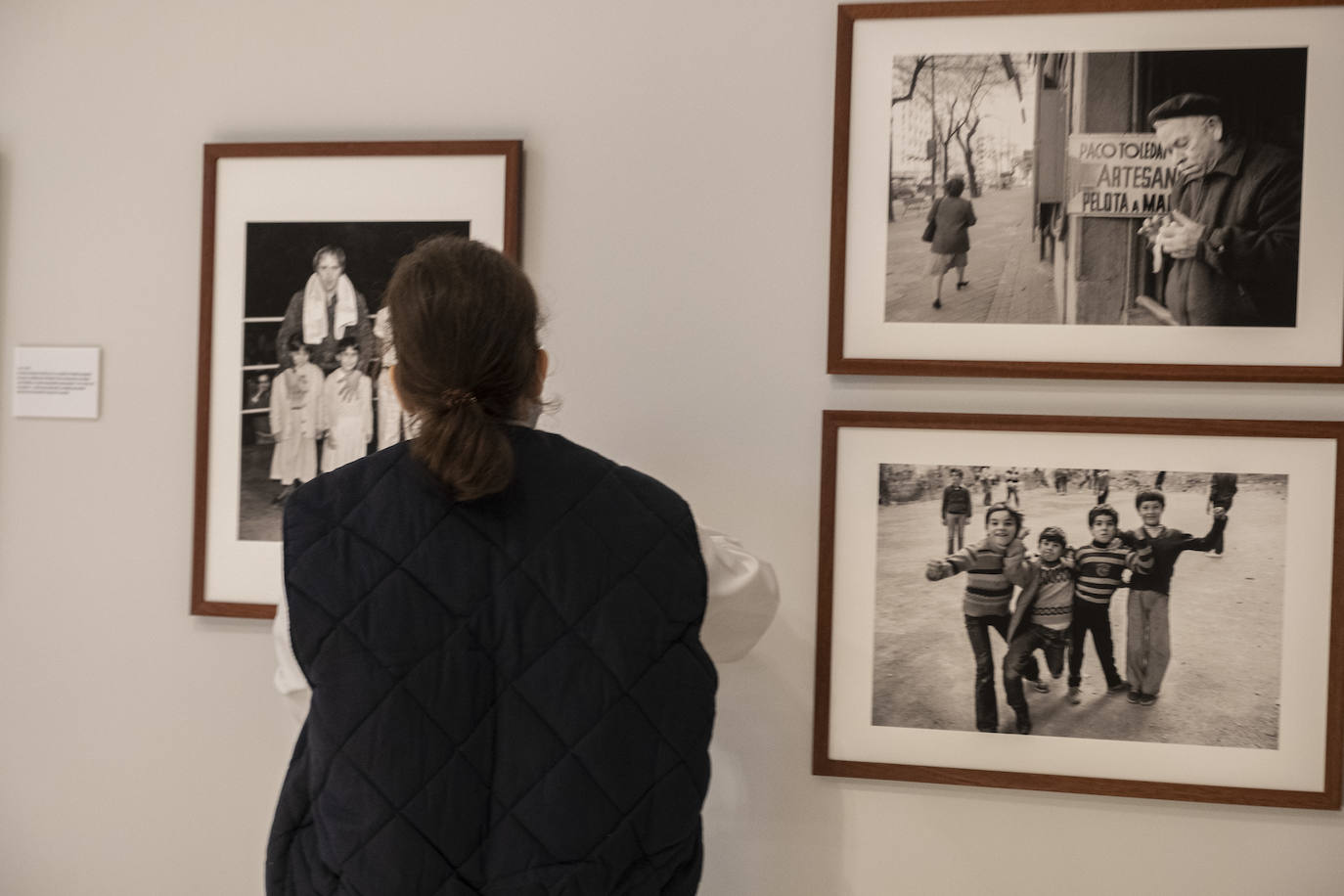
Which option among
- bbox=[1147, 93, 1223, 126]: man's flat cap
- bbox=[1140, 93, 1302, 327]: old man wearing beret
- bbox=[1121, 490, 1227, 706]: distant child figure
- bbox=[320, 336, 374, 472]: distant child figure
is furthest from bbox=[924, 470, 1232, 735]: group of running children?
bbox=[320, 336, 374, 472]: distant child figure

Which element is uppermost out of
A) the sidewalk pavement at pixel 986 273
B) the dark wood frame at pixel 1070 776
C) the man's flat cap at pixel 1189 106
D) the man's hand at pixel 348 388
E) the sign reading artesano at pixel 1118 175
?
the man's flat cap at pixel 1189 106

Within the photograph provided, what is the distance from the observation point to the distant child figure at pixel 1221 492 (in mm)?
1403

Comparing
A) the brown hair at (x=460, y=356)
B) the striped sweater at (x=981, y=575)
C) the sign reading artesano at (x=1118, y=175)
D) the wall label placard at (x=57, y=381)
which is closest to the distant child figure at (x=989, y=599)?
the striped sweater at (x=981, y=575)

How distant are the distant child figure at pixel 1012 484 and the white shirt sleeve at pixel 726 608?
0.43 metres

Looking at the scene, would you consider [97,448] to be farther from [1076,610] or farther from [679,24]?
[1076,610]

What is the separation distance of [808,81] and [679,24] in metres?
0.21

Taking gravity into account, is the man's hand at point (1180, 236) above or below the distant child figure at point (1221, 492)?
above

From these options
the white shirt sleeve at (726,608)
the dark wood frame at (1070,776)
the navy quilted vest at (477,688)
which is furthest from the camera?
the dark wood frame at (1070,776)

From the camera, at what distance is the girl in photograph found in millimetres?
957

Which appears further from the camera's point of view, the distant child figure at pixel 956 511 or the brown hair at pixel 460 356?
the distant child figure at pixel 956 511

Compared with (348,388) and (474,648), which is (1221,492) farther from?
(348,388)

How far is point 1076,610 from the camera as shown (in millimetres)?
1434

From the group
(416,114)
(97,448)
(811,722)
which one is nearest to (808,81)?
(416,114)

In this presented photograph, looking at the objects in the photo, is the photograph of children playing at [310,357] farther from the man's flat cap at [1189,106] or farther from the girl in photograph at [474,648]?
the man's flat cap at [1189,106]
